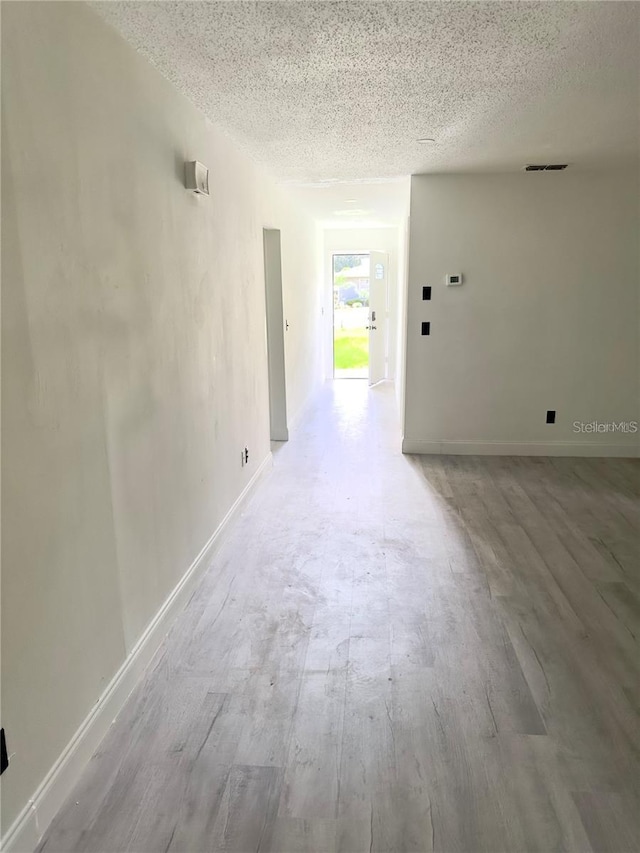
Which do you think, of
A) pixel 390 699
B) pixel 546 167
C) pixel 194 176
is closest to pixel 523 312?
pixel 546 167

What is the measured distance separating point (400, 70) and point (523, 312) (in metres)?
2.83

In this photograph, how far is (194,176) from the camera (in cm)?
260

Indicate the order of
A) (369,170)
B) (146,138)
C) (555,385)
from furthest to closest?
1. (555,385)
2. (369,170)
3. (146,138)

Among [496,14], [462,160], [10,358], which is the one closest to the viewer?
[10,358]

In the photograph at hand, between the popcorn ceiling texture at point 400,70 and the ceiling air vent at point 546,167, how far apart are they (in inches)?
19.3

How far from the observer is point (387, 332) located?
8.84m

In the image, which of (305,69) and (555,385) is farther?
(555,385)

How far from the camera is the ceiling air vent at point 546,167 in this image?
164 inches

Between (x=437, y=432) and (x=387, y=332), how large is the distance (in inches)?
162

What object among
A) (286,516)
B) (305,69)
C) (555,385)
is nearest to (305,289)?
(555,385)

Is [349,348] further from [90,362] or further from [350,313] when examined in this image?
[90,362]

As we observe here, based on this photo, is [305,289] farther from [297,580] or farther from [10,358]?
[10,358]

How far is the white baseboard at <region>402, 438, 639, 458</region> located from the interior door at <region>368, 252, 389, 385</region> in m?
3.70

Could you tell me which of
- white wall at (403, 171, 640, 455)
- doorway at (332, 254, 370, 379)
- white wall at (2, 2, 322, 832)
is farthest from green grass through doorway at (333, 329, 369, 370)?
white wall at (2, 2, 322, 832)
